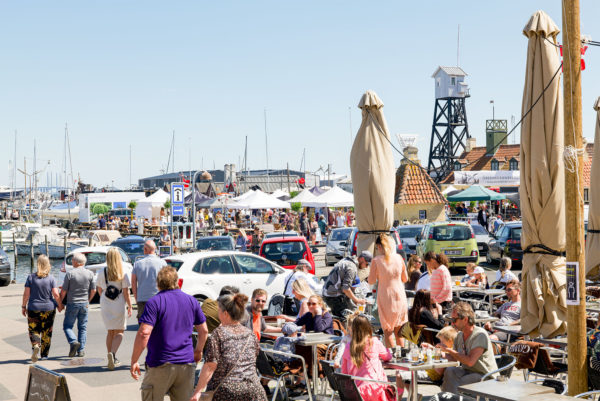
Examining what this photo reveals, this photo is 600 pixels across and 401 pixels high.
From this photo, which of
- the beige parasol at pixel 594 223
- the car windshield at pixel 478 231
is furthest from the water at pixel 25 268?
the beige parasol at pixel 594 223

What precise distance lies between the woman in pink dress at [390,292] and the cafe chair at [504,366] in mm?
2569

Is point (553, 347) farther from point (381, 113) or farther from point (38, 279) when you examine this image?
point (38, 279)

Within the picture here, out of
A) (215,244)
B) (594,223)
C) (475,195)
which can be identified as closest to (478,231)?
(475,195)

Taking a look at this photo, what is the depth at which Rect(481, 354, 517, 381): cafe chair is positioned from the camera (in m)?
7.43

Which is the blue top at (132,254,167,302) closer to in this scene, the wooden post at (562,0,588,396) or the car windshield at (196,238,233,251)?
the wooden post at (562,0,588,396)

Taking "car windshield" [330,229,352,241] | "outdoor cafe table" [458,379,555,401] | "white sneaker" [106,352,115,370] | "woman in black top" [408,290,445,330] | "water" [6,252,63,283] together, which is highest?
"car windshield" [330,229,352,241]

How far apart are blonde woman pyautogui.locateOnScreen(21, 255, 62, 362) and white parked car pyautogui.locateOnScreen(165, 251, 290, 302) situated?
10.5ft

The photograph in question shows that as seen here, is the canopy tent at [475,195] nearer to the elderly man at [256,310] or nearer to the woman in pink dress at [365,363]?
the elderly man at [256,310]

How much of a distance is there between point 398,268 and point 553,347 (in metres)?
2.47

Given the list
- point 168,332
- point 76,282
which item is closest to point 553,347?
point 168,332

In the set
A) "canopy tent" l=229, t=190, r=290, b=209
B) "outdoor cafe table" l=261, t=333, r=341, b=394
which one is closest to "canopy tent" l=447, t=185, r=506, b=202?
"canopy tent" l=229, t=190, r=290, b=209

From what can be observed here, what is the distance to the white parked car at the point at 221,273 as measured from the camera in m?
15.5

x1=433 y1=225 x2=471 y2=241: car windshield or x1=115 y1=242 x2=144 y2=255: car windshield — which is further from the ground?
x1=433 y1=225 x2=471 y2=241: car windshield

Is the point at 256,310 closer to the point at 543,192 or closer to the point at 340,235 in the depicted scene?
the point at 543,192
